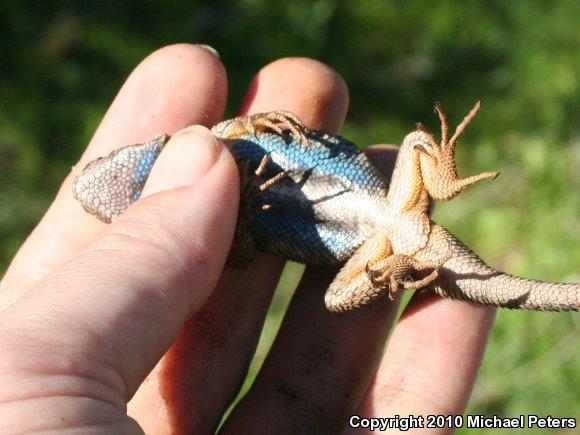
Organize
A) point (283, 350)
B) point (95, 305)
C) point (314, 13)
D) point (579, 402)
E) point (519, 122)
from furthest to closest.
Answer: point (314, 13) < point (519, 122) < point (579, 402) < point (283, 350) < point (95, 305)

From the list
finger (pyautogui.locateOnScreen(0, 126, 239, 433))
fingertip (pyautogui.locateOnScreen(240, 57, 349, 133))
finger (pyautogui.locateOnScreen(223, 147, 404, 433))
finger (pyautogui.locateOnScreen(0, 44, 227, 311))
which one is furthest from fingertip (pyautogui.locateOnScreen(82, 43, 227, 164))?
finger (pyautogui.locateOnScreen(223, 147, 404, 433))

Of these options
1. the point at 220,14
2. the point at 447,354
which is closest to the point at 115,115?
the point at 447,354

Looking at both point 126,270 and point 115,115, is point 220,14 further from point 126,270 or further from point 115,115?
point 126,270

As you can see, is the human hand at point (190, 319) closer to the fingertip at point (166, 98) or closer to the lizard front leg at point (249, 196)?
the fingertip at point (166, 98)

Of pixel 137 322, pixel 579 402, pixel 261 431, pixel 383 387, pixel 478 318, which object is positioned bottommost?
pixel 579 402

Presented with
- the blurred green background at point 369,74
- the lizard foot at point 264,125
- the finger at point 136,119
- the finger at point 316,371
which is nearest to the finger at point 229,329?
the finger at point 316,371

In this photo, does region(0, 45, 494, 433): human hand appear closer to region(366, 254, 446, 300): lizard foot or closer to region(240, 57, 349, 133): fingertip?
region(240, 57, 349, 133): fingertip
